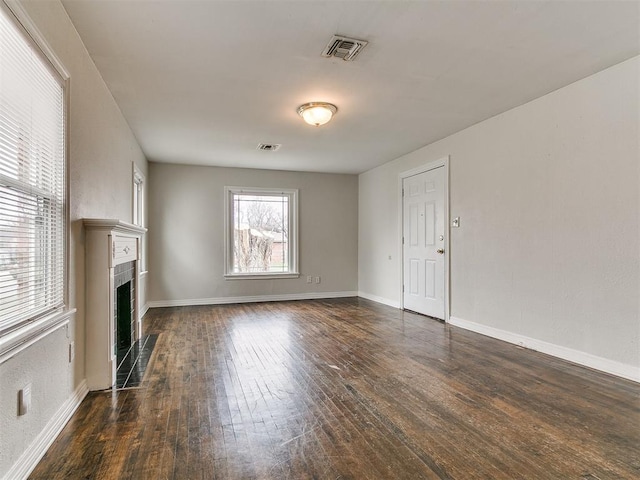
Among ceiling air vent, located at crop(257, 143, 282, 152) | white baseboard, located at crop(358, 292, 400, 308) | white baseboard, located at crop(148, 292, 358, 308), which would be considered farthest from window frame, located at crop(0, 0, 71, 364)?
white baseboard, located at crop(358, 292, 400, 308)

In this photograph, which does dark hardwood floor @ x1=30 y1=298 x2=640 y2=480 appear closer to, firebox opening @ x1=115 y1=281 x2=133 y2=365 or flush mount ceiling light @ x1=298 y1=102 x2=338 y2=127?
firebox opening @ x1=115 y1=281 x2=133 y2=365

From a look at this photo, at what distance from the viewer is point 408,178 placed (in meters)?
5.79

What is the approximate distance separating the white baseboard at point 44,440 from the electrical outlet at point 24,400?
19 cm

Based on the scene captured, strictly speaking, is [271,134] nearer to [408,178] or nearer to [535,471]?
[408,178]

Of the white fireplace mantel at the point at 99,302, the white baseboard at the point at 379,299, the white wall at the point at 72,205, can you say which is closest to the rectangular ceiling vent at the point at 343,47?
the white wall at the point at 72,205

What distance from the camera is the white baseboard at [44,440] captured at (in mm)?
1642

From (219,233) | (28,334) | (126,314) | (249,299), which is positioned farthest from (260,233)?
(28,334)

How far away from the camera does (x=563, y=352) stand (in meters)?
3.35

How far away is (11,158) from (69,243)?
76 cm

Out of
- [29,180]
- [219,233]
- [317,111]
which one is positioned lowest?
[219,233]

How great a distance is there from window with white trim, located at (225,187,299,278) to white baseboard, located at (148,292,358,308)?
0.39 metres

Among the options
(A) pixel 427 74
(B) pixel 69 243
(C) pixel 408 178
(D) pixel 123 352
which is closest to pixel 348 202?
(C) pixel 408 178

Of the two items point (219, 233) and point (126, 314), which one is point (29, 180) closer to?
point (126, 314)

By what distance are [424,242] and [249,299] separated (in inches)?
129
